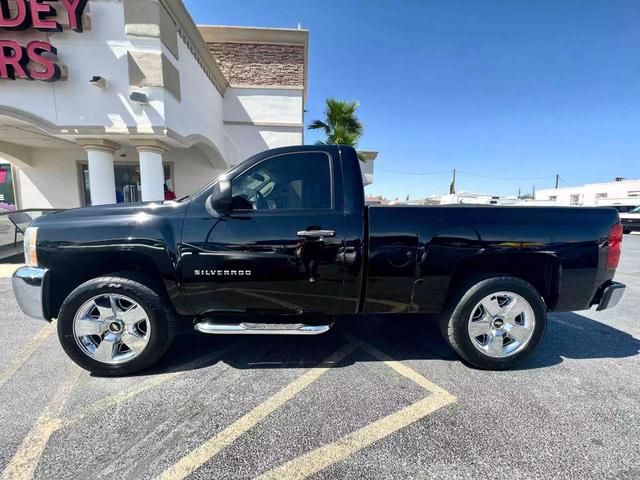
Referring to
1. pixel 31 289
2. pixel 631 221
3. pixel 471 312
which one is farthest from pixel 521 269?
pixel 631 221

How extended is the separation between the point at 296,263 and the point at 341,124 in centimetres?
1377

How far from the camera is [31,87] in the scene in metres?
7.04

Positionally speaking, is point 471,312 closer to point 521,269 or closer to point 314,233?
point 521,269

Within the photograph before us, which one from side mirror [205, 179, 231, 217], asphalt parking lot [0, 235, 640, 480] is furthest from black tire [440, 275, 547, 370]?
side mirror [205, 179, 231, 217]

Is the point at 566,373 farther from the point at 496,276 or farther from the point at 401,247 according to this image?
the point at 401,247

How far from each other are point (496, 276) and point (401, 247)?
953mm

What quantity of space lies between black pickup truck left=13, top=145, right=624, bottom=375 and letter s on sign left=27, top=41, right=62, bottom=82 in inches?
255

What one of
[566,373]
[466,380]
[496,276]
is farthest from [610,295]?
[466,380]

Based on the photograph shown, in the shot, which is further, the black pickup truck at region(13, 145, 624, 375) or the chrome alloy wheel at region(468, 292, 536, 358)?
the chrome alloy wheel at region(468, 292, 536, 358)

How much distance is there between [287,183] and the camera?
279 cm

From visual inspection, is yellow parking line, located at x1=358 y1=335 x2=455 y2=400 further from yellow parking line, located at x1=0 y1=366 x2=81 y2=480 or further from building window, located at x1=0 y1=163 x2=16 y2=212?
building window, located at x1=0 y1=163 x2=16 y2=212

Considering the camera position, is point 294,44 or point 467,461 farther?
point 294,44

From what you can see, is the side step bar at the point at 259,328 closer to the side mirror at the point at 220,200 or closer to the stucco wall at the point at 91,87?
the side mirror at the point at 220,200

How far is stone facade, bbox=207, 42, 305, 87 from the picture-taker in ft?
39.4
